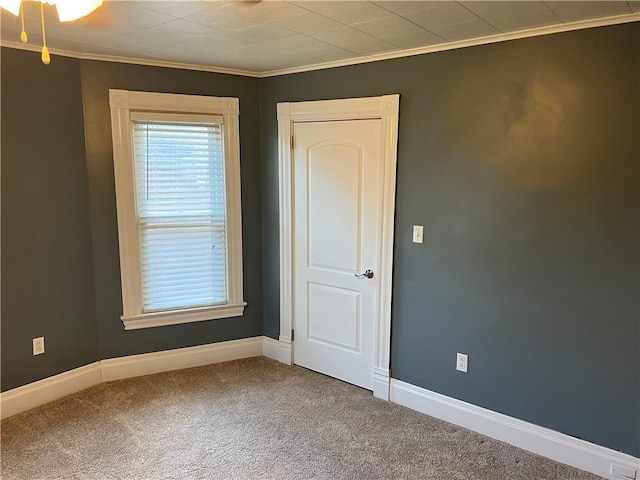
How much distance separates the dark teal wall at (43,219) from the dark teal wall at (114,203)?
0.08 meters

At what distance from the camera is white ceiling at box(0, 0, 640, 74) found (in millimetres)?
2096

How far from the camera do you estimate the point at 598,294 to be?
2408 mm

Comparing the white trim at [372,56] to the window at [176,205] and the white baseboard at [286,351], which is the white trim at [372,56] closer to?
the window at [176,205]

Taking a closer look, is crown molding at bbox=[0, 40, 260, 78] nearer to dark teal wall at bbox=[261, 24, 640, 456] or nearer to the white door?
the white door

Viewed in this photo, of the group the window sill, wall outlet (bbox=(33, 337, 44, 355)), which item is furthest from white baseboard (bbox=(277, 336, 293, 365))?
wall outlet (bbox=(33, 337, 44, 355))

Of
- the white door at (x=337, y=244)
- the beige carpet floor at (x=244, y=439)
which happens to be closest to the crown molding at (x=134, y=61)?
the white door at (x=337, y=244)

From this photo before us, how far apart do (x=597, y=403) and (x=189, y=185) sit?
9.50 feet

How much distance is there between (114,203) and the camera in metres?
3.32

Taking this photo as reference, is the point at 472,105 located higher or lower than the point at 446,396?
higher

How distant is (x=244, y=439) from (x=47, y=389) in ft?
4.65

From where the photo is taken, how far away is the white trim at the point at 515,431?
247cm

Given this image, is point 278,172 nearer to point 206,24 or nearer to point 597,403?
point 206,24

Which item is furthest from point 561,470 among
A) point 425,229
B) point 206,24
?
point 206,24

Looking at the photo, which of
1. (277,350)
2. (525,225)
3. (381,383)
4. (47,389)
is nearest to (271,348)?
(277,350)
